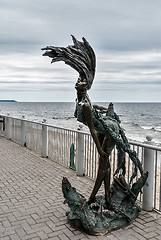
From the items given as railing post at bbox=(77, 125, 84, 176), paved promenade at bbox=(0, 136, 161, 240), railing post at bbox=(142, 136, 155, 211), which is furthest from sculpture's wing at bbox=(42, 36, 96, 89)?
railing post at bbox=(77, 125, 84, 176)

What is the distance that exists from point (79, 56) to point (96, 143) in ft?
4.46

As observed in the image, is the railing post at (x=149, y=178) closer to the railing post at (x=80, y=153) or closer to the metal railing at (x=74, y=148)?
the metal railing at (x=74, y=148)

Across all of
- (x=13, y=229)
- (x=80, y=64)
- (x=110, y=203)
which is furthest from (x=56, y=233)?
(x=80, y=64)

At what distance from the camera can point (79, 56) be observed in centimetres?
403

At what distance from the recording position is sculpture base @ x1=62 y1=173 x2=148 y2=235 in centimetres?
400

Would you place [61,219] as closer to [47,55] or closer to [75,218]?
[75,218]

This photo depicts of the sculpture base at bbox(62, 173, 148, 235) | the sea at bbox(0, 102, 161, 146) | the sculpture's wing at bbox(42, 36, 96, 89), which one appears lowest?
the sea at bbox(0, 102, 161, 146)

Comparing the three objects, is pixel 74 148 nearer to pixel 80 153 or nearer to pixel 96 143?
pixel 80 153

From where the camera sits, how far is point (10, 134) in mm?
13148

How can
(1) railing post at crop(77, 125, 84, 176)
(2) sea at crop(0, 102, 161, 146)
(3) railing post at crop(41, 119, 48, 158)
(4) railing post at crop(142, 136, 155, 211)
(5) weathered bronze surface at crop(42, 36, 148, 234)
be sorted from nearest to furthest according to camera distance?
(5) weathered bronze surface at crop(42, 36, 148, 234) → (4) railing post at crop(142, 136, 155, 211) → (1) railing post at crop(77, 125, 84, 176) → (3) railing post at crop(41, 119, 48, 158) → (2) sea at crop(0, 102, 161, 146)

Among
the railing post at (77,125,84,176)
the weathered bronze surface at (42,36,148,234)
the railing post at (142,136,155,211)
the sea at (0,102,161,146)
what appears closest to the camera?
the weathered bronze surface at (42,36,148,234)

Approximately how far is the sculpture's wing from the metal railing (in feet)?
5.81

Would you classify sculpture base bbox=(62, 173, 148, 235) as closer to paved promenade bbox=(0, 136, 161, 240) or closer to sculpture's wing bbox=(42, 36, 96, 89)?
paved promenade bbox=(0, 136, 161, 240)

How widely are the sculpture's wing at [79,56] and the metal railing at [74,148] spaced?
5.81 ft
